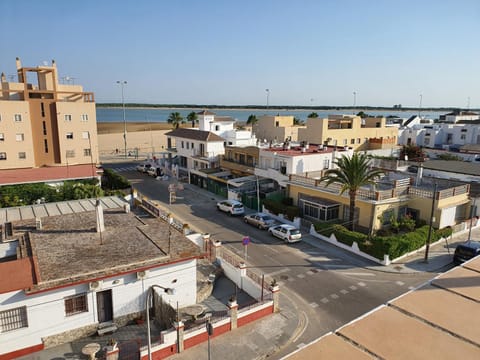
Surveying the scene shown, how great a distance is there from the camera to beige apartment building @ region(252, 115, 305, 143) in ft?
230

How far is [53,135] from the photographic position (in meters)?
47.5

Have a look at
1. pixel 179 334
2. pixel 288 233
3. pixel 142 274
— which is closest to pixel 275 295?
pixel 179 334

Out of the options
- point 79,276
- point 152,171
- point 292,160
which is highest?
point 292,160

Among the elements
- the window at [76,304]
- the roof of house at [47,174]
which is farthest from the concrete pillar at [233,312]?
Answer: the roof of house at [47,174]

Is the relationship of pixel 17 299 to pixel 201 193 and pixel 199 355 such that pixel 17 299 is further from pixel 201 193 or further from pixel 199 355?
pixel 201 193

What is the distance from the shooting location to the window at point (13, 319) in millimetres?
15414

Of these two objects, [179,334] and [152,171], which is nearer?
[179,334]

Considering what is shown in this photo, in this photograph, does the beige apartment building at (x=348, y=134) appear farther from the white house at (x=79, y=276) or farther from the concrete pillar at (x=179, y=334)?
the concrete pillar at (x=179, y=334)

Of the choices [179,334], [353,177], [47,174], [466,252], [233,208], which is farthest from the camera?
[47,174]

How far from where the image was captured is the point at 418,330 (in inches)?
294

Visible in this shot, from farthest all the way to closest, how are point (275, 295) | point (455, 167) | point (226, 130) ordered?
point (226, 130) → point (455, 167) → point (275, 295)

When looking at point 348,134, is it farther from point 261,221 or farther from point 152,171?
point 261,221

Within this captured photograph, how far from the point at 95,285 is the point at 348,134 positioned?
189 ft

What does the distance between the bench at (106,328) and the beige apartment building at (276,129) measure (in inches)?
2163
